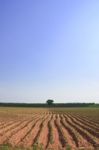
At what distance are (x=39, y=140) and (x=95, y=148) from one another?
2.83 m

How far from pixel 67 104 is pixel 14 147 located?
11494 centimetres

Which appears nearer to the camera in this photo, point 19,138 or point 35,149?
point 35,149

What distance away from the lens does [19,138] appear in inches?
648

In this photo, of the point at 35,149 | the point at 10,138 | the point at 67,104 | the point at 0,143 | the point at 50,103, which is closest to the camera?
the point at 35,149

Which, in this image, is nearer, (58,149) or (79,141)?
(58,149)

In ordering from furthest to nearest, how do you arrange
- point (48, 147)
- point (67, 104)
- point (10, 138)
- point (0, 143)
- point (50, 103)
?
point (50, 103)
point (67, 104)
point (10, 138)
point (0, 143)
point (48, 147)

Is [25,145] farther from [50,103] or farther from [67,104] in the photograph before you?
[50,103]

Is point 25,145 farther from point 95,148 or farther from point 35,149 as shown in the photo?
point 95,148

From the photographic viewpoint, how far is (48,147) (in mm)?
13680

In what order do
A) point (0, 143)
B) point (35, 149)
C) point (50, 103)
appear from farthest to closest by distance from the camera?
point (50, 103) < point (0, 143) < point (35, 149)

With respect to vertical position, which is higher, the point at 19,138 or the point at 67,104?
the point at 67,104

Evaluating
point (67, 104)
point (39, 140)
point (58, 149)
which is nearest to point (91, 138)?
point (39, 140)

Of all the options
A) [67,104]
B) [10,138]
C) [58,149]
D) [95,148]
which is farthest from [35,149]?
[67,104]

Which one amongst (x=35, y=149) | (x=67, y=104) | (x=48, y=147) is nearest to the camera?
(x=35, y=149)
